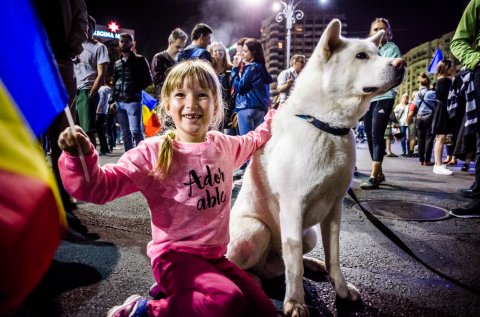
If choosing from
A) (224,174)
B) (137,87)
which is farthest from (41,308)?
(137,87)

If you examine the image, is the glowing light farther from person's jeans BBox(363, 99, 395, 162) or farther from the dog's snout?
the dog's snout

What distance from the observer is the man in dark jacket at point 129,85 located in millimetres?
5961

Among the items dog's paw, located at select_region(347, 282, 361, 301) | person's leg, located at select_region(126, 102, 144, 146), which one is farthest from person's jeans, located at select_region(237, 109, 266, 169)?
dog's paw, located at select_region(347, 282, 361, 301)

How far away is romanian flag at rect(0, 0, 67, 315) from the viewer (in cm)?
70

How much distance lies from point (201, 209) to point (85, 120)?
13.0ft

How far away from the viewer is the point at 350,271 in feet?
7.57

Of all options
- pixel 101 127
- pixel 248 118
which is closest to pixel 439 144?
pixel 248 118

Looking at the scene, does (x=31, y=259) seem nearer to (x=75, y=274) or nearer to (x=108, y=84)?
(x=75, y=274)

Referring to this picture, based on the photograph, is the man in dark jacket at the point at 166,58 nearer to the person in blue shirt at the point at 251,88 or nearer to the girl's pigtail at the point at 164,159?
the person in blue shirt at the point at 251,88

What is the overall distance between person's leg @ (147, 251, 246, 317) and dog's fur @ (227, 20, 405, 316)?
360 mm

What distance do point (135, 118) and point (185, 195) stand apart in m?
4.87

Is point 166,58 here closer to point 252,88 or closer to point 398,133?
point 252,88

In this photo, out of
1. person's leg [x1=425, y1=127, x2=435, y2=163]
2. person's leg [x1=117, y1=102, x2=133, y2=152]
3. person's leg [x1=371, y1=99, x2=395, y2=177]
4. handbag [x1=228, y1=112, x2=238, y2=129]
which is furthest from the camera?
person's leg [x1=425, y1=127, x2=435, y2=163]

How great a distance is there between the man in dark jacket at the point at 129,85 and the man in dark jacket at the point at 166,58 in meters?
0.56
